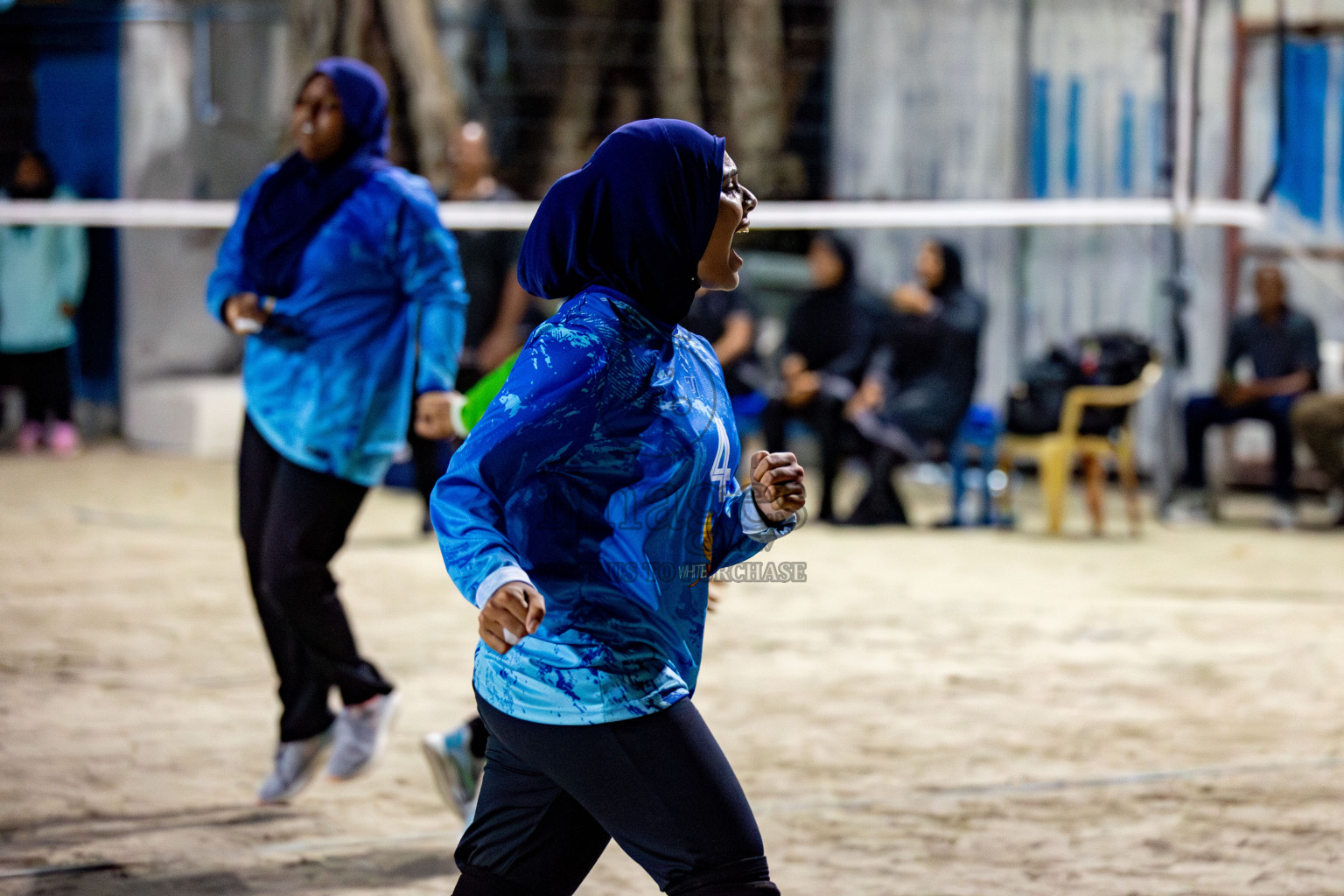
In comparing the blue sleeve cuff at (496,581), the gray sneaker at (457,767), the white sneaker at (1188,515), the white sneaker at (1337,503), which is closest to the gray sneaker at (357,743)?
the gray sneaker at (457,767)

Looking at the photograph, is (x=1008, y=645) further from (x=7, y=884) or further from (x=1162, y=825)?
(x=7, y=884)

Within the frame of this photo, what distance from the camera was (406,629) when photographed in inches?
290

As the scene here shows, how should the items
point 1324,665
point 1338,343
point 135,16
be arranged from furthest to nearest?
point 135,16, point 1338,343, point 1324,665

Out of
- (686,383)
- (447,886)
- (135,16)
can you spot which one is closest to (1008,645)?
(447,886)

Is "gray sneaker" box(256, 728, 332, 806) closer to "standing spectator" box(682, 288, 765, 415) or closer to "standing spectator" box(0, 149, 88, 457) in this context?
"standing spectator" box(682, 288, 765, 415)

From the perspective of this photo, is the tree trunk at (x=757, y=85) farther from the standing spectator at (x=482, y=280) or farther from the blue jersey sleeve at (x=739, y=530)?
the blue jersey sleeve at (x=739, y=530)

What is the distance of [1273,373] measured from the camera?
11.3m

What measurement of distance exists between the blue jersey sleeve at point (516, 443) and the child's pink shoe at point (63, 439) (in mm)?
12275

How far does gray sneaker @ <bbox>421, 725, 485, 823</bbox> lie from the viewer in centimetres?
448

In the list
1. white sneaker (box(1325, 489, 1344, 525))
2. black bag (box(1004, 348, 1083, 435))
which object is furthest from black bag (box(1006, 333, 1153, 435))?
white sneaker (box(1325, 489, 1344, 525))

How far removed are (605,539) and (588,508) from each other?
0.17 ft

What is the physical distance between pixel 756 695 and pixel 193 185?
9880 millimetres

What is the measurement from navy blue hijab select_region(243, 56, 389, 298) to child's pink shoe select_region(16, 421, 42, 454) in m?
10.1

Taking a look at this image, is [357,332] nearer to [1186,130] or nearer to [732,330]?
[732,330]
